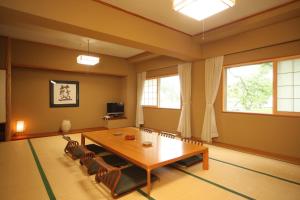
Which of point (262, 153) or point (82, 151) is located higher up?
point (82, 151)

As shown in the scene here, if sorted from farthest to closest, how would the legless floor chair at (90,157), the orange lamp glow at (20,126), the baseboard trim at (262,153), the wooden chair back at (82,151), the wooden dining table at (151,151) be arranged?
1. the orange lamp glow at (20,126)
2. the baseboard trim at (262,153)
3. the wooden chair back at (82,151)
4. the legless floor chair at (90,157)
5. the wooden dining table at (151,151)

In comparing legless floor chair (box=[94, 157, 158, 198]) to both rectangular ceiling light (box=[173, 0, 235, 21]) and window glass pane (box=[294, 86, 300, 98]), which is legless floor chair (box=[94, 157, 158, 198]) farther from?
window glass pane (box=[294, 86, 300, 98])

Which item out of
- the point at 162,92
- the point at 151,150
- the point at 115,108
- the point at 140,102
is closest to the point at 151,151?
the point at 151,150

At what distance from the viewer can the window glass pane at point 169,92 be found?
237 inches

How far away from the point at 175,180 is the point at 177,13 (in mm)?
3032

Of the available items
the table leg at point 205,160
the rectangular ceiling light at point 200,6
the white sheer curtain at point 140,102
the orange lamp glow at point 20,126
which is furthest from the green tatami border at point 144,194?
the white sheer curtain at point 140,102

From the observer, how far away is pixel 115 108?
718 centimetres

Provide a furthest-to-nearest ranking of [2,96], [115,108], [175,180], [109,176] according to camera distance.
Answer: [115,108]
[2,96]
[175,180]
[109,176]

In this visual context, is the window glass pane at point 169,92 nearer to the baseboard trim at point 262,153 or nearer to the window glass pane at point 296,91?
the baseboard trim at point 262,153

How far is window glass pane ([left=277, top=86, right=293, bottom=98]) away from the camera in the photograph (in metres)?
3.47

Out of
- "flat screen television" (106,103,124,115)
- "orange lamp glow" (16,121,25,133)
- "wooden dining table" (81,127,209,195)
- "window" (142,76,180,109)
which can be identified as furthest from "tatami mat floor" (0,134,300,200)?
"flat screen television" (106,103,124,115)

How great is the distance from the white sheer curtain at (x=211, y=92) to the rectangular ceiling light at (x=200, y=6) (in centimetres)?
286

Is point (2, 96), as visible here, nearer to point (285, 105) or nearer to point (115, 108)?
point (115, 108)

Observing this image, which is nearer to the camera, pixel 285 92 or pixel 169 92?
pixel 285 92
